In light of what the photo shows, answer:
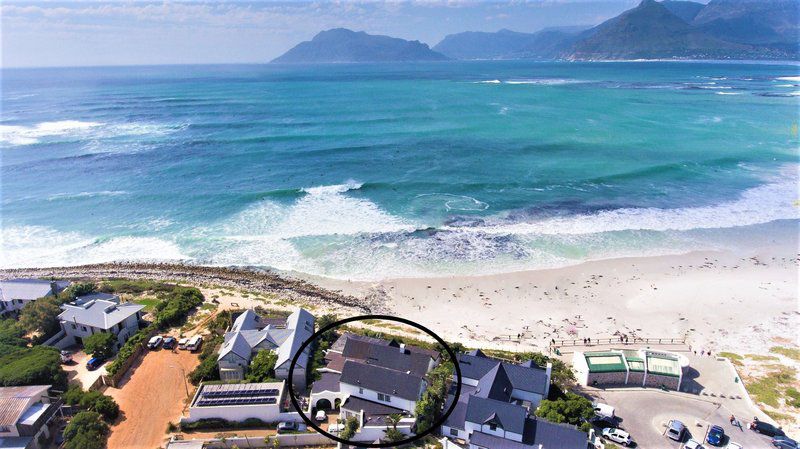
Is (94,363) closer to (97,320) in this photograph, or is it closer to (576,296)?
(97,320)

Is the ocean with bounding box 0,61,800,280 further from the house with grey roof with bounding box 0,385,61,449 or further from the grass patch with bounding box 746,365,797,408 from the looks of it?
the house with grey roof with bounding box 0,385,61,449

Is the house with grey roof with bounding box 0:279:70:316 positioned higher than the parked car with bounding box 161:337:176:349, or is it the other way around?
the house with grey roof with bounding box 0:279:70:316

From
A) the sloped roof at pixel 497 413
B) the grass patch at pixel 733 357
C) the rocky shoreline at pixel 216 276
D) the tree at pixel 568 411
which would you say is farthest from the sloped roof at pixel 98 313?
the grass patch at pixel 733 357

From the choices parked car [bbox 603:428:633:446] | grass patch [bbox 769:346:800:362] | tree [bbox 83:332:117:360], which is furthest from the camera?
grass patch [bbox 769:346:800:362]

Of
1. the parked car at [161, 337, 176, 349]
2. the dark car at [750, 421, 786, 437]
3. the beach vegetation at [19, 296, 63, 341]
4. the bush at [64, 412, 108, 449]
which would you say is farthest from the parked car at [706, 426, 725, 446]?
the beach vegetation at [19, 296, 63, 341]

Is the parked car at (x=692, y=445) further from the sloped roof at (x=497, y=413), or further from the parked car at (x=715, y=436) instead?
the sloped roof at (x=497, y=413)

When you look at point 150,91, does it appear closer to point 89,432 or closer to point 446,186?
point 446,186
